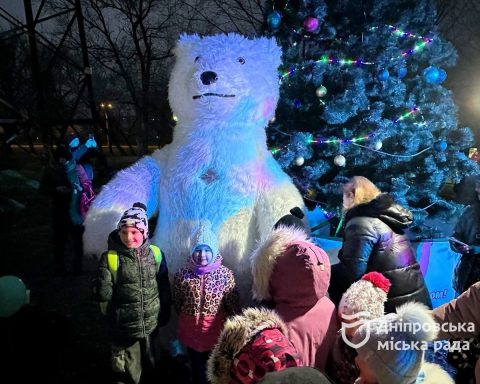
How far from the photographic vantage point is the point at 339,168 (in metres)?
4.84

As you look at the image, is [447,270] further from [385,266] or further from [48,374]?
[48,374]

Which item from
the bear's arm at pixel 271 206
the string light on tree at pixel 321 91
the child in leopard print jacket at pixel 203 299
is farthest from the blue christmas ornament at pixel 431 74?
the child in leopard print jacket at pixel 203 299

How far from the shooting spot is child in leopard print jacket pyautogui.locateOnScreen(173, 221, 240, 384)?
271 cm

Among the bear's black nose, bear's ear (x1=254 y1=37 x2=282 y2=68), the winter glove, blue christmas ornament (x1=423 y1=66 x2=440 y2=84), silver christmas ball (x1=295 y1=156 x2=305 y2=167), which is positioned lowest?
the winter glove

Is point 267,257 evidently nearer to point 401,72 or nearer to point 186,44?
point 186,44

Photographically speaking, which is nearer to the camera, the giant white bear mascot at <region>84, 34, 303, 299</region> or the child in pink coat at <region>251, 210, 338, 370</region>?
the child in pink coat at <region>251, 210, 338, 370</region>

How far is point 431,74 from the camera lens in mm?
4461

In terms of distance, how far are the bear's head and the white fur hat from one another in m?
A: 1.74

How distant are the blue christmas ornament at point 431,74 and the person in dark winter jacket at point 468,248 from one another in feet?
4.31

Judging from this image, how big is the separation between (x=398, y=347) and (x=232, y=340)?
0.66 metres

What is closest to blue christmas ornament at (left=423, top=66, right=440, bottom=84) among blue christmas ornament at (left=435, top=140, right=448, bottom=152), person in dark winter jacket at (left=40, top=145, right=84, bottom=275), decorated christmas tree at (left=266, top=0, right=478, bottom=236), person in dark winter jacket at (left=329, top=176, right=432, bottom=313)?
decorated christmas tree at (left=266, top=0, right=478, bottom=236)

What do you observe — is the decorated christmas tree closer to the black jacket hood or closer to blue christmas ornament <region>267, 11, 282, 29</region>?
blue christmas ornament <region>267, 11, 282, 29</region>

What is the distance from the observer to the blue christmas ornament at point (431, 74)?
4445 millimetres

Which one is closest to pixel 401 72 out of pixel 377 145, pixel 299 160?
pixel 377 145
